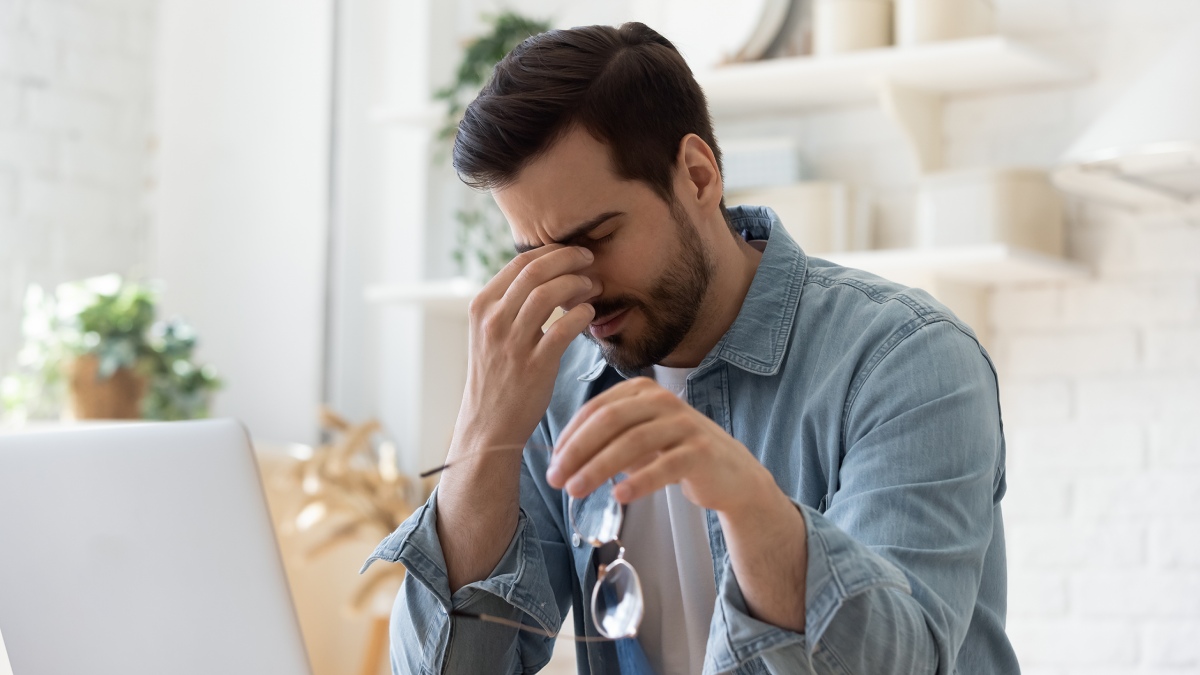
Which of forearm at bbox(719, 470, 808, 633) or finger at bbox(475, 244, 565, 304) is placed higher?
finger at bbox(475, 244, 565, 304)

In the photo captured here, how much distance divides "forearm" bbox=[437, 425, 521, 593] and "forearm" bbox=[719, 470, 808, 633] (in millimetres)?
354

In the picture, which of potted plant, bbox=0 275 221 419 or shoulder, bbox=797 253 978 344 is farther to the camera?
potted plant, bbox=0 275 221 419

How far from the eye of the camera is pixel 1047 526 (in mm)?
1969

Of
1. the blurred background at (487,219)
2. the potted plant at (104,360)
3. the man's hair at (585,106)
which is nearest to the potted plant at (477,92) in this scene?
the blurred background at (487,219)

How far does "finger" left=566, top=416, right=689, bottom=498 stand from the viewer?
0.73 metres

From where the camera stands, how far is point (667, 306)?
1.18m

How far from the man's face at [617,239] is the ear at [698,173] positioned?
3 cm

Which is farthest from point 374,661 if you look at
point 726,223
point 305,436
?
point 726,223

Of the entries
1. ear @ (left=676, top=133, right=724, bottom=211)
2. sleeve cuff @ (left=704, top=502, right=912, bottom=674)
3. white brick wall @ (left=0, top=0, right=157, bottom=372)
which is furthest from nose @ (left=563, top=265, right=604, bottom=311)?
white brick wall @ (left=0, top=0, right=157, bottom=372)

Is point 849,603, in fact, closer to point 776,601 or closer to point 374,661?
point 776,601

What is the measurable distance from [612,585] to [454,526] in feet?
0.78

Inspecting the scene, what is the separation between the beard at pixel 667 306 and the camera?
117cm

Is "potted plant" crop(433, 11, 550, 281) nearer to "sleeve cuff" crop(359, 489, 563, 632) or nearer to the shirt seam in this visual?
"sleeve cuff" crop(359, 489, 563, 632)

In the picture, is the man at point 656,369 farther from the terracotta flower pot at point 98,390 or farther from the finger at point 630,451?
the terracotta flower pot at point 98,390
